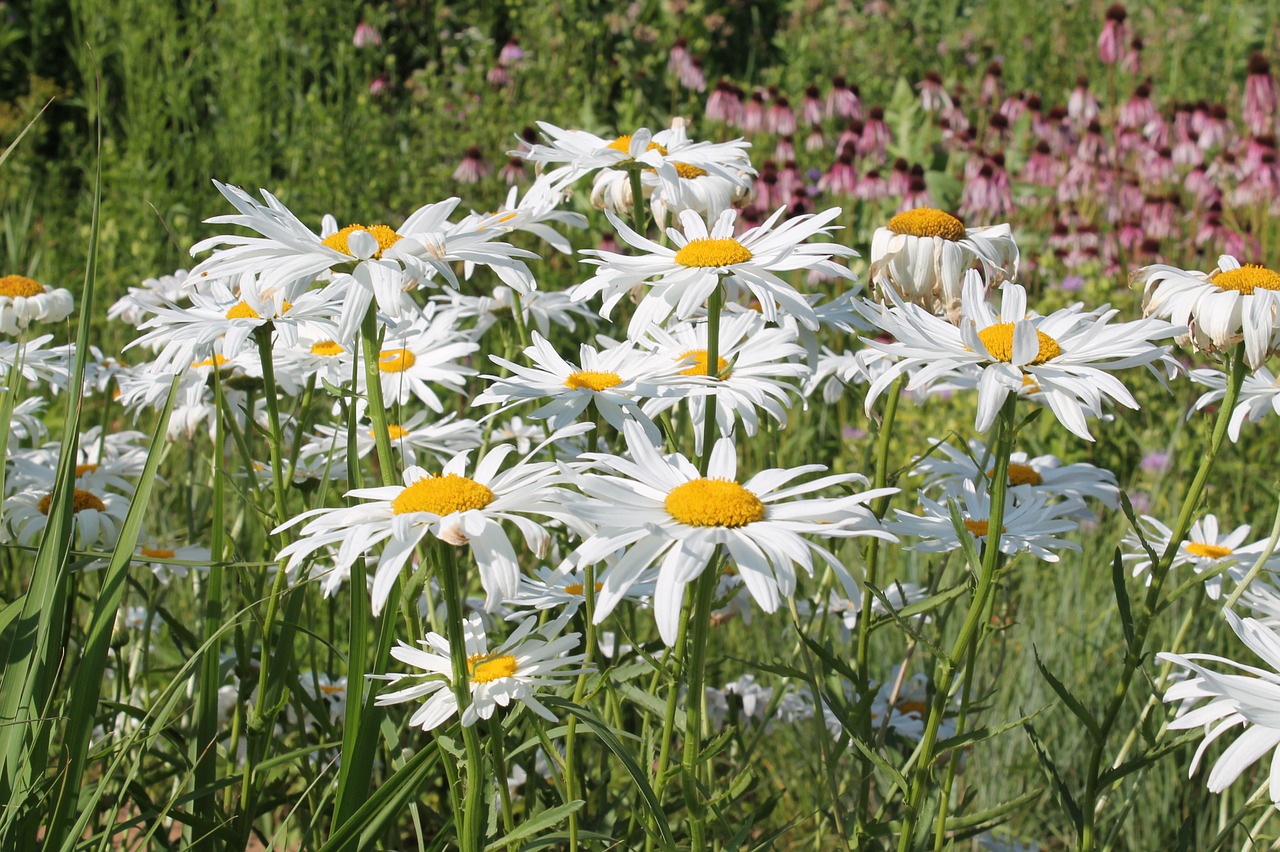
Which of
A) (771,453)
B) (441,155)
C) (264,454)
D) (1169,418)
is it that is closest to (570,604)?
(771,453)

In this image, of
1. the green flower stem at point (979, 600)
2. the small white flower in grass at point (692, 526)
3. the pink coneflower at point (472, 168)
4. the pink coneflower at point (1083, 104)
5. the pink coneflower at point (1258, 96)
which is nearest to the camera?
the small white flower in grass at point (692, 526)

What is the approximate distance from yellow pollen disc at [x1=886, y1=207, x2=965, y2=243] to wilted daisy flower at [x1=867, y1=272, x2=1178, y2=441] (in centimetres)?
22

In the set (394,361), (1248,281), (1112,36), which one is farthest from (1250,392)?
(1112,36)

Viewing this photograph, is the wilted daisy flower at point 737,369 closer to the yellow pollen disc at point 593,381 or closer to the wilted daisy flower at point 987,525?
the yellow pollen disc at point 593,381

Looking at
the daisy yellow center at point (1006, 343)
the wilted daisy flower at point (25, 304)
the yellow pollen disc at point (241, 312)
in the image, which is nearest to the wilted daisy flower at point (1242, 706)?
the daisy yellow center at point (1006, 343)

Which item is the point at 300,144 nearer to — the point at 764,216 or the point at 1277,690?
the point at 764,216

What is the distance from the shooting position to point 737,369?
1.67m

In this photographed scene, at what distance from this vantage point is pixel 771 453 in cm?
192

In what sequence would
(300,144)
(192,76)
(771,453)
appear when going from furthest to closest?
(192,76) → (300,144) → (771,453)

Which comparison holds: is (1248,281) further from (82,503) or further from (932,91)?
A: (932,91)

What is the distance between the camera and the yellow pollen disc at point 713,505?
3.78 ft

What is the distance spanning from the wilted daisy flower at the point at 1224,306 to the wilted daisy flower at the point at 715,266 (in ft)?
1.43

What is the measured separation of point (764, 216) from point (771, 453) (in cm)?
352

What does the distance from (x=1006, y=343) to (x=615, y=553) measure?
52 centimetres
